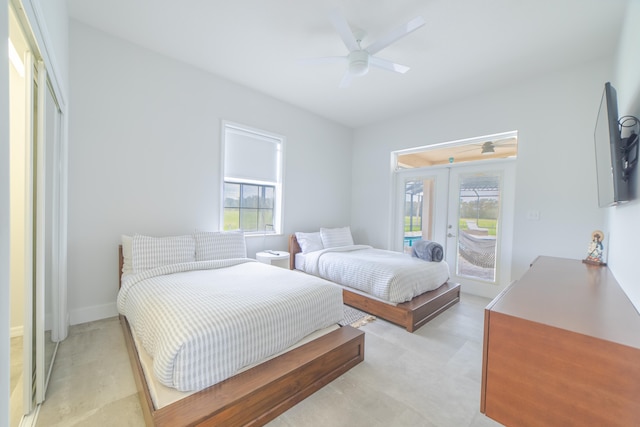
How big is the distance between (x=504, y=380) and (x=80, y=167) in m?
3.60

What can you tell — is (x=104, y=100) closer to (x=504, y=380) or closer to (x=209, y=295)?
(x=209, y=295)

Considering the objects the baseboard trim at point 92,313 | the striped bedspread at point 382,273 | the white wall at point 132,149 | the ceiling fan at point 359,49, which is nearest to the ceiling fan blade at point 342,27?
the ceiling fan at point 359,49

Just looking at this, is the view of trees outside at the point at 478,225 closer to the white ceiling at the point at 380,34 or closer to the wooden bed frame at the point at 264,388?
the white ceiling at the point at 380,34

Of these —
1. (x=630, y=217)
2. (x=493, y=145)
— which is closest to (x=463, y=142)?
(x=493, y=145)

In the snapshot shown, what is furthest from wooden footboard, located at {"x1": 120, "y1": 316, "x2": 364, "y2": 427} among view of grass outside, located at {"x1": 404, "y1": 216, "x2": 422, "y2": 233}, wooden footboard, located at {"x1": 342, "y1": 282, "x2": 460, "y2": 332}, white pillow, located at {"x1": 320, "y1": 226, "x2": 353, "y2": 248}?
view of grass outside, located at {"x1": 404, "y1": 216, "x2": 422, "y2": 233}

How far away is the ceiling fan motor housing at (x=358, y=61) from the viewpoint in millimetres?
2398

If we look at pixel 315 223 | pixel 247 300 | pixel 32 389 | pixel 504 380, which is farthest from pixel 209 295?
pixel 315 223

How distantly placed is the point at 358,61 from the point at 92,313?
3.61m

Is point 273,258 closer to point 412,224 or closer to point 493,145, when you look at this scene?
point 412,224

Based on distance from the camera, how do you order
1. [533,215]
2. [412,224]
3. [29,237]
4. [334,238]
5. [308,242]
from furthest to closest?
[412,224]
[334,238]
[308,242]
[533,215]
[29,237]

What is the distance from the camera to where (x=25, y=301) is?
1.34 metres

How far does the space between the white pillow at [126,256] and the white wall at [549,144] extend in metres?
4.27

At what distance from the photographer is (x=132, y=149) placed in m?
2.81

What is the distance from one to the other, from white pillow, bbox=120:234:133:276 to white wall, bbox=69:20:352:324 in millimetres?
230
